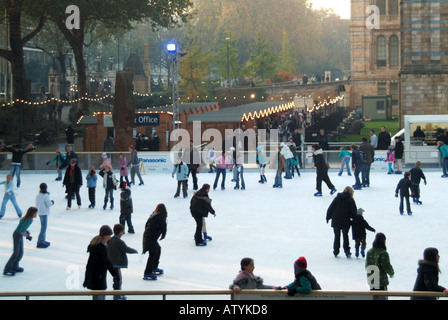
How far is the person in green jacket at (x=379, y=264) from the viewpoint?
11.1m

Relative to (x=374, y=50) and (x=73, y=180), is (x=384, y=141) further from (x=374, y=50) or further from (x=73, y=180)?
(x=374, y=50)

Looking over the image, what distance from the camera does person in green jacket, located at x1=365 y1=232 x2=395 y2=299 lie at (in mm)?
11133

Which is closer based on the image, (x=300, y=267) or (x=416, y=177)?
(x=300, y=267)

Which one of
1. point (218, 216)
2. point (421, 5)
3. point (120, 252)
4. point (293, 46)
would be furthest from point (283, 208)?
point (293, 46)

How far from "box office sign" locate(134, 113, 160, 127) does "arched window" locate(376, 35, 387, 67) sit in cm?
4981

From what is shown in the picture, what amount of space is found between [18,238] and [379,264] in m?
6.55

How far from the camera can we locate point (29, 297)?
8.80 metres

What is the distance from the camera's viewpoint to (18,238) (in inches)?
551

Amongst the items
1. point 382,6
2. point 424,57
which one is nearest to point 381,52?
point 382,6

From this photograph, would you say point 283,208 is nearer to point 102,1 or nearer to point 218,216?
point 218,216

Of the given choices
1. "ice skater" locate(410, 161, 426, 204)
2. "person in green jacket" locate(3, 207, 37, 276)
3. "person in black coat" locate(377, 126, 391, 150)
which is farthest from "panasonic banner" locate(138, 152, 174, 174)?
"person in green jacket" locate(3, 207, 37, 276)

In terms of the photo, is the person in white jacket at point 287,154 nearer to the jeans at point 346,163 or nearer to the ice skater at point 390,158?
the jeans at point 346,163

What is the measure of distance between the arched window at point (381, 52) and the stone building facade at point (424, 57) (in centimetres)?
3831

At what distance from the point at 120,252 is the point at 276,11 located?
106 m
